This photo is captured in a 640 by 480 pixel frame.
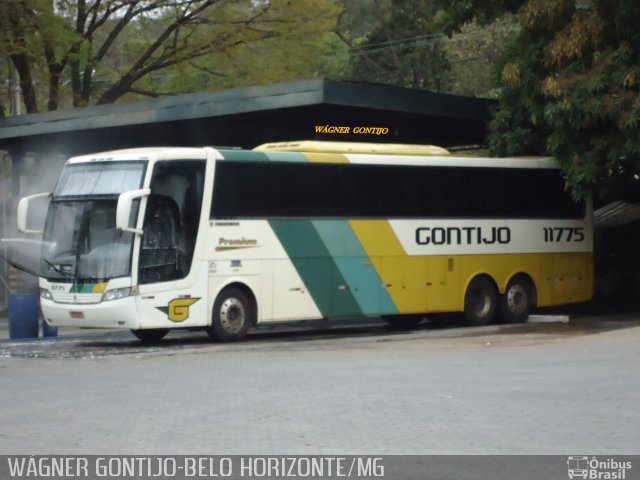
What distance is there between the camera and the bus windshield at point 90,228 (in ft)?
67.5

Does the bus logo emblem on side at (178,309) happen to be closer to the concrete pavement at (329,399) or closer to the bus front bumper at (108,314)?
the bus front bumper at (108,314)

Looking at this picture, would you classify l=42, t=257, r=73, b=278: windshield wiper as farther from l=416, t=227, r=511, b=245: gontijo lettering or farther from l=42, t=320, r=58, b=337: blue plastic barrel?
l=416, t=227, r=511, b=245: gontijo lettering

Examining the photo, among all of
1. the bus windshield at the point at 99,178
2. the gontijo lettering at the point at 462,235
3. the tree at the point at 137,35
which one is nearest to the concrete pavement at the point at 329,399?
the bus windshield at the point at 99,178

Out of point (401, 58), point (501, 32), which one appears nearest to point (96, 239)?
point (501, 32)

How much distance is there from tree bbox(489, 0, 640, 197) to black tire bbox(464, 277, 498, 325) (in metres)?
2.59

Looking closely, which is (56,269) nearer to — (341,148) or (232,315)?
(232,315)

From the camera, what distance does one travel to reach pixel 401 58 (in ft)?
198

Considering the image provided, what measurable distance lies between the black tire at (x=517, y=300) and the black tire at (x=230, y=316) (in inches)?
249

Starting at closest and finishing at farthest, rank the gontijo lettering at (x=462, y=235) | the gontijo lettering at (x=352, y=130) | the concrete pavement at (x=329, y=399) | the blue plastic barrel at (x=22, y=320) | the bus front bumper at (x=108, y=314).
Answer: the concrete pavement at (x=329, y=399) < the bus front bumper at (x=108, y=314) < the blue plastic barrel at (x=22, y=320) < the gontijo lettering at (x=462, y=235) < the gontijo lettering at (x=352, y=130)

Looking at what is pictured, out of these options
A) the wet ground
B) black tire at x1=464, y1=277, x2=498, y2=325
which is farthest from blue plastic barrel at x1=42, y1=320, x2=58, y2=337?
black tire at x1=464, y1=277, x2=498, y2=325

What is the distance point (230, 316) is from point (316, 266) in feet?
6.75

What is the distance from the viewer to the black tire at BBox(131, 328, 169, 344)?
73.8 ft

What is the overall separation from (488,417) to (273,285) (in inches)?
446

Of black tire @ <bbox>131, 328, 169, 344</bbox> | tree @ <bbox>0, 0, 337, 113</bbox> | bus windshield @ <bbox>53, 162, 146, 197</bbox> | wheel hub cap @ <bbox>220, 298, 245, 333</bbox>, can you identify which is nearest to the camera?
bus windshield @ <bbox>53, 162, 146, 197</bbox>
